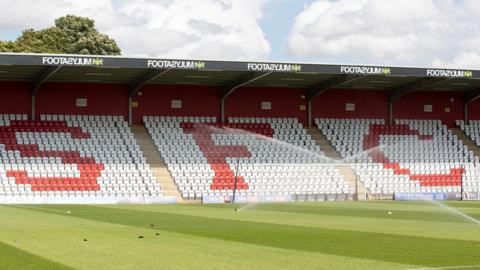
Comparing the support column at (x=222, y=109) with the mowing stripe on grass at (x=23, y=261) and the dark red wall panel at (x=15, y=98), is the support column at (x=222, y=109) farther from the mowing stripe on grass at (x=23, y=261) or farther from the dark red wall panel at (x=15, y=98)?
the mowing stripe on grass at (x=23, y=261)

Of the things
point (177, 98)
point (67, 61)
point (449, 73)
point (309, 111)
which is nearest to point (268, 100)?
point (309, 111)

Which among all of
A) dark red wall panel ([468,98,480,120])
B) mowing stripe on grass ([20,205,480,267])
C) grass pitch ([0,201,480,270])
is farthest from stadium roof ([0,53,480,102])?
mowing stripe on grass ([20,205,480,267])

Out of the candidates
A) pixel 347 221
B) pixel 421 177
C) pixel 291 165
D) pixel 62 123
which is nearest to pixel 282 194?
pixel 291 165

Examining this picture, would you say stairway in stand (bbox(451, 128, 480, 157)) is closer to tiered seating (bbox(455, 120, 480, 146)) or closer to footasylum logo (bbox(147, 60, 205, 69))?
tiered seating (bbox(455, 120, 480, 146))

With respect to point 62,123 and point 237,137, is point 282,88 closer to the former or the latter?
point 237,137

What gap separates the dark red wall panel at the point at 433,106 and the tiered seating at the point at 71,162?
19.4m

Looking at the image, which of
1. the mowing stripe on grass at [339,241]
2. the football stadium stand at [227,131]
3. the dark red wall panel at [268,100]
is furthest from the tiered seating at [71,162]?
the mowing stripe on grass at [339,241]

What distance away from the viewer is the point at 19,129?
49.1 meters

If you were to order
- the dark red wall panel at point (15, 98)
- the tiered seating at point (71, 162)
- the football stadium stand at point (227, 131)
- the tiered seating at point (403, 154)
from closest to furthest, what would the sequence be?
the tiered seating at point (71, 162), the football stadium stand at point (227, 131), the dark red wall panel at point (15, 98), the tiered seating at point (403, 154)

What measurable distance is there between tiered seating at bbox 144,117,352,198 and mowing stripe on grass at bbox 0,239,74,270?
3050 centimetres

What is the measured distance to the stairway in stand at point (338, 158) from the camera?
50.4 meters

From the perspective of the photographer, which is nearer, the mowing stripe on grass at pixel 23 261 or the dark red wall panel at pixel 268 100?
the mowing stripe on grass at pixel 23 261

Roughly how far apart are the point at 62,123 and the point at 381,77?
766 inches

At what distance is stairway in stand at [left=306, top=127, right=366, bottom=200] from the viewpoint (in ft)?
165
